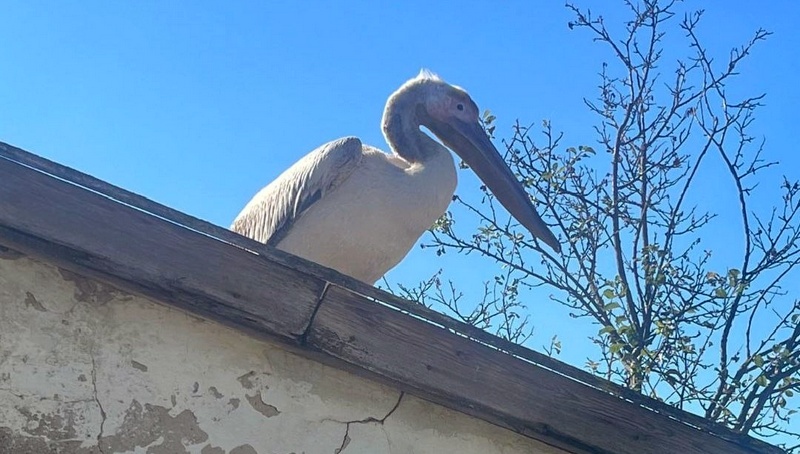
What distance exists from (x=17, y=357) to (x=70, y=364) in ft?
0.41

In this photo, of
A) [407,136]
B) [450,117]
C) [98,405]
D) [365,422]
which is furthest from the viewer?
[450,117]

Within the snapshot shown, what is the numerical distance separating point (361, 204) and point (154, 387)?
203 centimetres

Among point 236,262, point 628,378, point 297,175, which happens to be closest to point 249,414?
point 236,262

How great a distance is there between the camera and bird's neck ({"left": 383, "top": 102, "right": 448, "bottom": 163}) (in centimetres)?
460

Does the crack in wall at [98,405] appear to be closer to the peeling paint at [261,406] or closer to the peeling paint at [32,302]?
the peeling paint at [32,302]

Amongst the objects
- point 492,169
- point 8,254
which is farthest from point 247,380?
point 492,169

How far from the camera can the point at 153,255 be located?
2.16m

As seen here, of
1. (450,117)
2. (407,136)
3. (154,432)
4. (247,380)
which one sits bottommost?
(154,432)

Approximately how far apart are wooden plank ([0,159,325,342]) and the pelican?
1.81m

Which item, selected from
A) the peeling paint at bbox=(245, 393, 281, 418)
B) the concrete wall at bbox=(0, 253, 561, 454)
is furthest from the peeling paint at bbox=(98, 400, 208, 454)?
the peeling paint at bbox=(245, 393, 281, 418)

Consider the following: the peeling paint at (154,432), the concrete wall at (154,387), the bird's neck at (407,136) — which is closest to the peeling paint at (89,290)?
the concrete wall at (154,387)

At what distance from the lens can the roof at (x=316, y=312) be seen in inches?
83.7

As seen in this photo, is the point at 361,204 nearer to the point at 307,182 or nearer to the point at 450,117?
the point at 307,182

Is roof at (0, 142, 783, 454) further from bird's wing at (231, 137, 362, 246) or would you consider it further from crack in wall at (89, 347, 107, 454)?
bird's wing at (231, 137, 362, 246)
